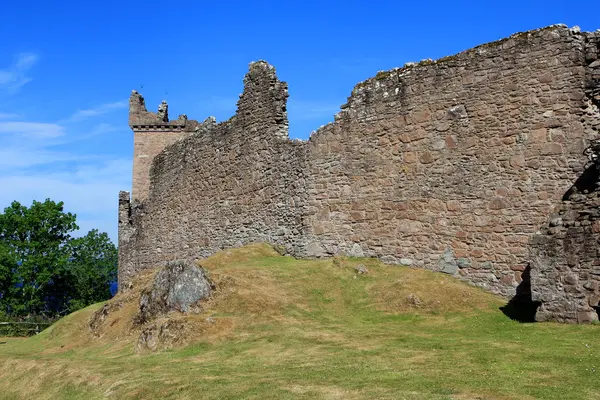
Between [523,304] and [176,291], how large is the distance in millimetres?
7767

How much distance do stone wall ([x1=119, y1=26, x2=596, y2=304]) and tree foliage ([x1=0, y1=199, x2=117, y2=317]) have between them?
3288 centimetres

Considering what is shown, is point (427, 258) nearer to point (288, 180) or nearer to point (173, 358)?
point (288, 180)

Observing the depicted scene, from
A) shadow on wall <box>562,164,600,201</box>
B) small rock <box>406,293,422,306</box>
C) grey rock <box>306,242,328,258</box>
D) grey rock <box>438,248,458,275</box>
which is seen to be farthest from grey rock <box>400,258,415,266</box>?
shadow on wall <box>562,164,600,201</box>

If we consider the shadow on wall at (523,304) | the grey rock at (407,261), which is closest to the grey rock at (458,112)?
the grey rock at (407,261)

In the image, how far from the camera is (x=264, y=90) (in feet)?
73.6

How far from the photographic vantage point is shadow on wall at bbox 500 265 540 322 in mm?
13984

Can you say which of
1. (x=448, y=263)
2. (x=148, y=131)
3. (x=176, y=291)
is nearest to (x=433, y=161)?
(x=448, y=263)

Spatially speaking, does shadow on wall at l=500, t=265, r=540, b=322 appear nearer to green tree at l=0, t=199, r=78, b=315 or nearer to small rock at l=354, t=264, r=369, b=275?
small rock at l=354, t=264, r=369, b=275

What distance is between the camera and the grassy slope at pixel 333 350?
916 cm

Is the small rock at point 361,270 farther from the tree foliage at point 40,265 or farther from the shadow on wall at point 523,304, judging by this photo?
the tree foliage at point 40,265

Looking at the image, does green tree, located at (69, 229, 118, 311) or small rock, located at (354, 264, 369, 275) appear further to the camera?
green tree, located at (69, 229, 118, 311)

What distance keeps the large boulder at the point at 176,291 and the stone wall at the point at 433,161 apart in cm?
534

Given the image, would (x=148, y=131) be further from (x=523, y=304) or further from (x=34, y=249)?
(x=523, y=304)

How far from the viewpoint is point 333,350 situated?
1173cm
